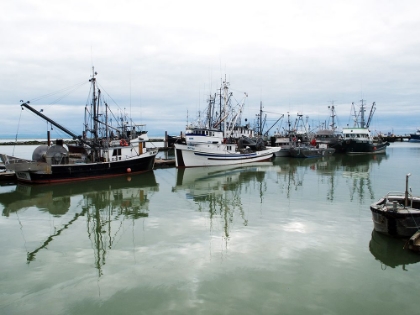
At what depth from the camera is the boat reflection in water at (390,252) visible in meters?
9.76

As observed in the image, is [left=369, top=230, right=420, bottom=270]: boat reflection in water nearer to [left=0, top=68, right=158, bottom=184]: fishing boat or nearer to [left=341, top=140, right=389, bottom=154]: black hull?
[left=0, top=68, right=158, bottom=184]: fishing boat

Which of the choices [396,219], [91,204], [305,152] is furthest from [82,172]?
[305,152]

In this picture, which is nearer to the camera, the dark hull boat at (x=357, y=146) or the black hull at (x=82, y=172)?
the black hull at (x=82, y=172)

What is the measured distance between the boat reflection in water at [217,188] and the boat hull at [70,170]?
4702 millimetres

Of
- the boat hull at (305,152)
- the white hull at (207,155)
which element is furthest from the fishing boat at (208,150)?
the boat hull at (305,152)

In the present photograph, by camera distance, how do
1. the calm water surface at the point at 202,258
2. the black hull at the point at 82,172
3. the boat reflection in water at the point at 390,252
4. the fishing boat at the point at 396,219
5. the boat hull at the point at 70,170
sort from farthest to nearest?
1. the black hull at the point at 82,172
2. the boat hull at the point at 70,170
3. the fishing boat at the point at 396,219
4. the boat reflection in water at the point at 390,252
5. the calm water surface at the point at 202,258

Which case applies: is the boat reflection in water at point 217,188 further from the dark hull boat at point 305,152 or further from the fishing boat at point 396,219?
the dark hull boat at point 305,152

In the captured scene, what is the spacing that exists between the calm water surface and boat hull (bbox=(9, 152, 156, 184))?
4451 millimetres

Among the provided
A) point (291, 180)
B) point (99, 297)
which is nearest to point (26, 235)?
point (99, 297)

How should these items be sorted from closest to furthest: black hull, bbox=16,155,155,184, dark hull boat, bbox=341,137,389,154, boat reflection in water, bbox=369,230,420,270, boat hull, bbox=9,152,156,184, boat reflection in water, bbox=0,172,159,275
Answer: boat reflection in water, bbox=369,230,420,270, boat reflection in water, bbox=0,172,159,275, boat hull, bbox=9,152,156,184, black hull, bbox=16,155,155,184, dark hull boat, bbox=341,137,389,154

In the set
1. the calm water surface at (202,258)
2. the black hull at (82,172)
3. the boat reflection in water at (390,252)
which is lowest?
the calm water surface at (202,258)

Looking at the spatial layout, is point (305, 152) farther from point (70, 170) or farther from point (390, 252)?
point (390, 252)

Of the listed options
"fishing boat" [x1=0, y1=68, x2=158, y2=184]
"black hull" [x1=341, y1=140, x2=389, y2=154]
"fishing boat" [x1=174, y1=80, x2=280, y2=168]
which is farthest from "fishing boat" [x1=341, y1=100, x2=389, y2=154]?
"fishing boat" [x1=0, y1=68, x2=158, y2=184]

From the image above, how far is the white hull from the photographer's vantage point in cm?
3634
